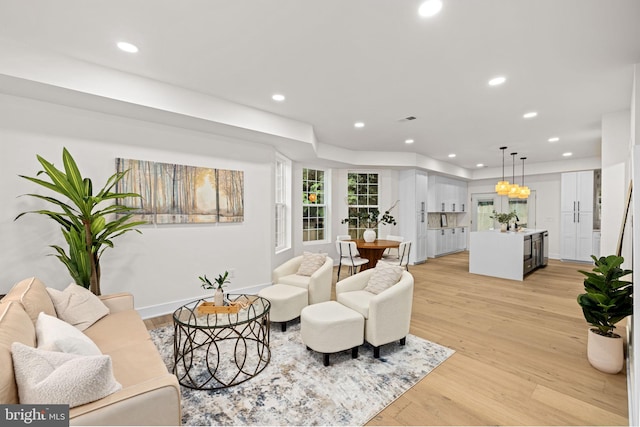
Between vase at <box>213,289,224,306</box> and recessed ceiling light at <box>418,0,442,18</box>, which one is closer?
recessed ceiling light at <box>418,0,442,18</box>

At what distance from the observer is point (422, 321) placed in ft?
11.6

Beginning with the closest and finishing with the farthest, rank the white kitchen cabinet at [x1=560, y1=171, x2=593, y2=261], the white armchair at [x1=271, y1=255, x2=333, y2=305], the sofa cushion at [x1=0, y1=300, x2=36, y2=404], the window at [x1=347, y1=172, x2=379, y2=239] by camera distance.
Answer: the sofa cushion at [x1=0, y1=300, x2=36, y2=404]
the white armchair at [x1=271, y1=255, x2=333, y2=305]
the window at [x1=347, y1=172, x2=379, y2=239]
the white kitchen cabinet at [x1=560, y1=171, x2=593, y2=261]

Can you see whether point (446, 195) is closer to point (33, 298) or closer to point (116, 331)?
point (116, 331)

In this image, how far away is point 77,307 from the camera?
2322mm

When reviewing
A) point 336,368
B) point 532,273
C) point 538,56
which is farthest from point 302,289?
point 532,273

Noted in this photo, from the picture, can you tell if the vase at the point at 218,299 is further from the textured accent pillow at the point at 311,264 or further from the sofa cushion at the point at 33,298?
the textured accent pillow at the point at 311,264

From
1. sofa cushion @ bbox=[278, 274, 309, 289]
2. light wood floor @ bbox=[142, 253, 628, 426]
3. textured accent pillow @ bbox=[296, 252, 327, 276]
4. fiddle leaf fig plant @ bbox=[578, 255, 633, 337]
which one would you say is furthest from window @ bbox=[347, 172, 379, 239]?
fiddle leaf fig plant @ bbox=[578, 255, 633, 337]

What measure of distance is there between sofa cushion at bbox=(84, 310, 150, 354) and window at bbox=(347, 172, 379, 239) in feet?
17.3

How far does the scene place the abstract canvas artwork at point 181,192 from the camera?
350 cm

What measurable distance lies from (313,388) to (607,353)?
2515 millimetres

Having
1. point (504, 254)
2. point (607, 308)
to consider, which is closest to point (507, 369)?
point (607, 308)

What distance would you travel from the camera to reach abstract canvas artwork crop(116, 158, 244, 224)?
3.50 m

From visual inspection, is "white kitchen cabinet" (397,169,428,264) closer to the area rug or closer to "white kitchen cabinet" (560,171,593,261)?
"white kitchen cabinet" (560,171,593,261)

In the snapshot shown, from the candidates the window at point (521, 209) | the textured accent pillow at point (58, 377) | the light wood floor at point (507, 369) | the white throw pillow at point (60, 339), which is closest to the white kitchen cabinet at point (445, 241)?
the window at point (521, 209)
